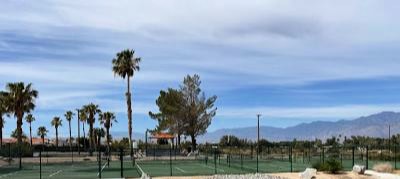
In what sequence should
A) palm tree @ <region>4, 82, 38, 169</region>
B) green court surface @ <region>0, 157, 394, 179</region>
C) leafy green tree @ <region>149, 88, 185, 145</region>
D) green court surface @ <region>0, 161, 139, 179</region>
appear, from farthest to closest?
leafy green tree @ <region>149, 88, 185, 145</region>, palm tree @ <region>4, 82, 38, 169</region>, green court surface @ <region>0, 157, 394, 179</region>, green court surface @ <region>0, 161, 139, 179</region>

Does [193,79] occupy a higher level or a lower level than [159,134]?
higher

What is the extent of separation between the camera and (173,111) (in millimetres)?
86312

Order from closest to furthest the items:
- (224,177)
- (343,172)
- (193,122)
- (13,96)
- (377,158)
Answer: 1. (224,177)
2. (343,172)
3. (377,158)
4. (13,96)
5. (193,122)

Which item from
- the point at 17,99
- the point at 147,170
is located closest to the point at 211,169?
the point at 147,170

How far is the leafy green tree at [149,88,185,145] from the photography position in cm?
8688

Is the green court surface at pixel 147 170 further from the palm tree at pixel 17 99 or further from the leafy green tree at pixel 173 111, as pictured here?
the leafy green tree at pixel 173 111

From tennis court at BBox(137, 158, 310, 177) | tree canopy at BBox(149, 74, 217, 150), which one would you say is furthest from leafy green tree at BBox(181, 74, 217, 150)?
tennis court at BBox(137, 158, 310, 177)

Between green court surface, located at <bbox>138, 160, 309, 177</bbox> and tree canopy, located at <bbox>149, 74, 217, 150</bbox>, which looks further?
tree canopy, located at <bbox>149, 74, 217, 150</bbox>

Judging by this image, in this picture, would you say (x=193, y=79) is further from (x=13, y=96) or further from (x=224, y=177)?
(x=224, y=177)

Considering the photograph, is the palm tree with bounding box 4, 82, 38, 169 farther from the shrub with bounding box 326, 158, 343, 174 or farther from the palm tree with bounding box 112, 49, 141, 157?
the shrub with bounding box 326, 158, 343, 174

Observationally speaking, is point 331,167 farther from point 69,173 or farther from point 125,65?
point 125,65

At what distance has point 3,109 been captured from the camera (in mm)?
70750

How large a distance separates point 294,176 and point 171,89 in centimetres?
5528

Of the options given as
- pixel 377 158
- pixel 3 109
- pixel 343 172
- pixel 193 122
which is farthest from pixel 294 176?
pixel 193 122
